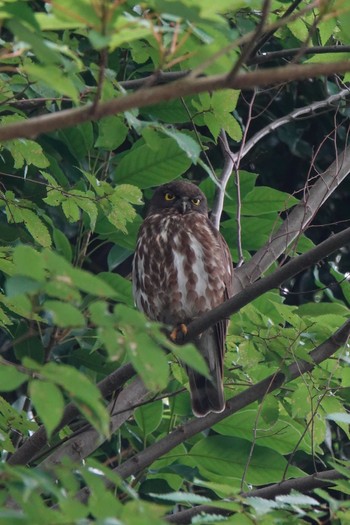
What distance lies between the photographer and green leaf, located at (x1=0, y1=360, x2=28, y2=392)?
170 centimetres

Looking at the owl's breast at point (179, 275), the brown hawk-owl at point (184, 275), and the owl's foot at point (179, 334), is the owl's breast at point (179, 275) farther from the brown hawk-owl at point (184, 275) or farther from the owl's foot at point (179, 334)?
the owl's foot at point (179, 334)

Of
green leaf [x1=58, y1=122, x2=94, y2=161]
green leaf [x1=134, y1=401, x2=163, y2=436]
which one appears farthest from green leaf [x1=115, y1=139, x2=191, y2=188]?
A: green leaf [x1=134, y1=401, x2=163, y2=436]

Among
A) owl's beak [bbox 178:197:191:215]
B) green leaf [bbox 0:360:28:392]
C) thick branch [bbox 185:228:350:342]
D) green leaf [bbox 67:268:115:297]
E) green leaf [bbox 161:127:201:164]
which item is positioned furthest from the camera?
owl's beak [bbox 178:197:191:215]

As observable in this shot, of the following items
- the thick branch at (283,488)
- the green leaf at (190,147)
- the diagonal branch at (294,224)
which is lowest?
the thick branch at (283,488)

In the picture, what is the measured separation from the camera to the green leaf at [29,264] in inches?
63.1

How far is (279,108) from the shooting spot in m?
5.70

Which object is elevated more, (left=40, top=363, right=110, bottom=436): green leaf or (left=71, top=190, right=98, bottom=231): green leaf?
(left=40, top=363, right=110, bottom=436): green leaf

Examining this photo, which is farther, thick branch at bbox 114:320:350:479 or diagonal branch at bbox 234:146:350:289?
diagonal branch at bbox 234:146:350:289

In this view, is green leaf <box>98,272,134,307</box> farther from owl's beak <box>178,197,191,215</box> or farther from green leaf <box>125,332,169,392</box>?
green leaf <box>125,332,169,392</box>

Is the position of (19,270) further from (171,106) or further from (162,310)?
(162,310)

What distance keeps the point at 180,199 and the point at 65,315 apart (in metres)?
2.91

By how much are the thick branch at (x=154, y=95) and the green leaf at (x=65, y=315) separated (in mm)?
305

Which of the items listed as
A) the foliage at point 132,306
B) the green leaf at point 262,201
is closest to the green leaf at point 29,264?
the foliage at point 132,306

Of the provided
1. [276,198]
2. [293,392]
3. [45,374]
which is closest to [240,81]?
[45,374]
